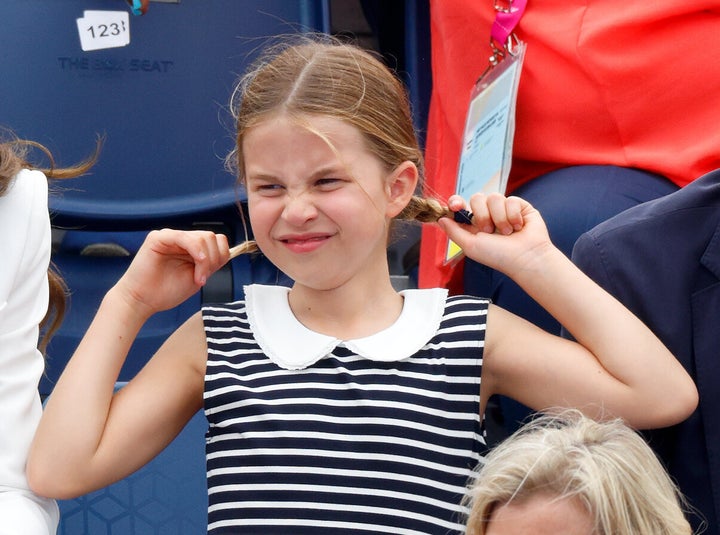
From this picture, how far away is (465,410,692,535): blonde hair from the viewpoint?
91 cm

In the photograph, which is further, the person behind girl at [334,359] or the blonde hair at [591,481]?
the person behind girl at [334,359]

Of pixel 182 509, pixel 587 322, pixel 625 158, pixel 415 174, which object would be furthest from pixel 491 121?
pixel 182 509

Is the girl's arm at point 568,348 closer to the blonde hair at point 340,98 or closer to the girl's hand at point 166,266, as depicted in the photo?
the blonde hair at point 340,98

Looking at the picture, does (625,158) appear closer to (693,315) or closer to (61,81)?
(693,315)

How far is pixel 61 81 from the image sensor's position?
1.90m

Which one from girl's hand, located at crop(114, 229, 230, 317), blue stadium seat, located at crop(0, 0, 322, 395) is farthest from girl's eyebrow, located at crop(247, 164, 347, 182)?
blue stadium seat, located at crop(0, 0, 322, 395)

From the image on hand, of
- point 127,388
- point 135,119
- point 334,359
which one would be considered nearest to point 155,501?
point 127,388

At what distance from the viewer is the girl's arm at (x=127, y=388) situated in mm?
1200

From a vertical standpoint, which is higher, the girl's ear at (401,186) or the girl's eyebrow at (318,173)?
the girl's eyebrow at (318,173)

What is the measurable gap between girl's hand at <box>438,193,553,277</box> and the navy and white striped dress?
0.06 metres

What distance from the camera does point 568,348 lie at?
1223 mm

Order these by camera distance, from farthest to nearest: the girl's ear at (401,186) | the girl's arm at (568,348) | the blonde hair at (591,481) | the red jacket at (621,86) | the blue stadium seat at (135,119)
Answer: the blue stadium seat at (135,119) → the red jacket at (621,86) → the girl's ear at (401,186) → the girl's arm at (568,348) → the blonde hair at (591,481)

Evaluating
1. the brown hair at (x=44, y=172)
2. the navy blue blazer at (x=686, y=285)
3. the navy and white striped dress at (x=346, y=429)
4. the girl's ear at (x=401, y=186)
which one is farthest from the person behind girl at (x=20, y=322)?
the navy blue blazer at (x=686, y=285)

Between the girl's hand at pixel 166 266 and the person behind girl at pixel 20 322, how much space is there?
0.32ft
